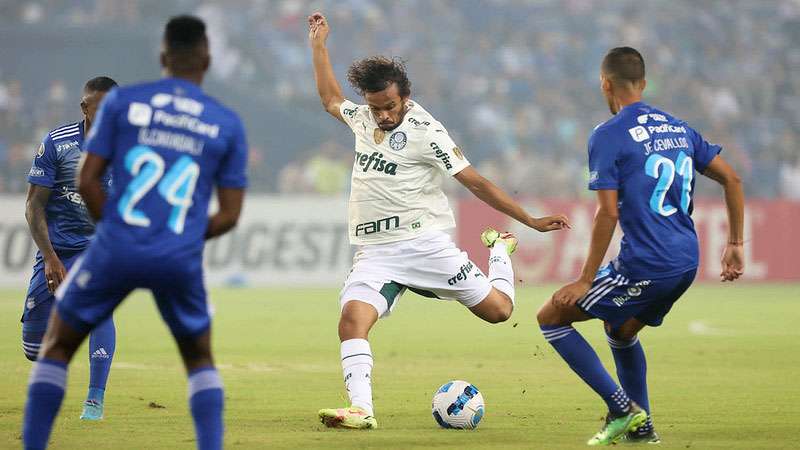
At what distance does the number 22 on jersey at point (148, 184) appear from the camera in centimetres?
539

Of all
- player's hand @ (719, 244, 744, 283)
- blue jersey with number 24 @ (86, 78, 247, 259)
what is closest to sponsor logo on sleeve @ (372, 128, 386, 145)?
player's hand @ (719, 244, 744, 283)

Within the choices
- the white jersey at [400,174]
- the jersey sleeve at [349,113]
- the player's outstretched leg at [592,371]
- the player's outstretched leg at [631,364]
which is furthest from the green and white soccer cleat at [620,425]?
the jersey sleeve at [349,113]

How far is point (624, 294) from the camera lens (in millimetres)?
6996

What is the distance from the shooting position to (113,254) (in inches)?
212

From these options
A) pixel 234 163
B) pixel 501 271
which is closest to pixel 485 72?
pixel 501 271

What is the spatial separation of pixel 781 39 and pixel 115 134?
27304 mm

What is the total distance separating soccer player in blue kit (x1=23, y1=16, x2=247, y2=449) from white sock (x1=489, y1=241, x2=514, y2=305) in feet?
11.4

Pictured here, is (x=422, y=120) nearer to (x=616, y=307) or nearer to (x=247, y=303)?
(x=616, y=307)

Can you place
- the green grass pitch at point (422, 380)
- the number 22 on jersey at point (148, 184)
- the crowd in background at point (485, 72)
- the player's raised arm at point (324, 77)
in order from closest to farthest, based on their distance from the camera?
the number 22 on jersey at point (148, 184) < the green grass pitch at point (422, 380) < the player's raised arm at point (324, 77) < the crowd in background at point (485, 72)

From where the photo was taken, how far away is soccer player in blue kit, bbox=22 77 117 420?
8086mm

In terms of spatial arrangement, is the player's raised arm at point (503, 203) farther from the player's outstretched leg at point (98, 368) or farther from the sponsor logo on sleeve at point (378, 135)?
the player's outstretched leg at point (98, 368)

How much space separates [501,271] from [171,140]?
3986mm

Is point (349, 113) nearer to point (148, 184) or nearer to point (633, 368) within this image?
point (633, 368)

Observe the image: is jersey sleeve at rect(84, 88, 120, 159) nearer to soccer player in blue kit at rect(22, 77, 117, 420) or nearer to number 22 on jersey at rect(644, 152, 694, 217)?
soccer player in blue kit at rect(22, 77, 117, 420)
